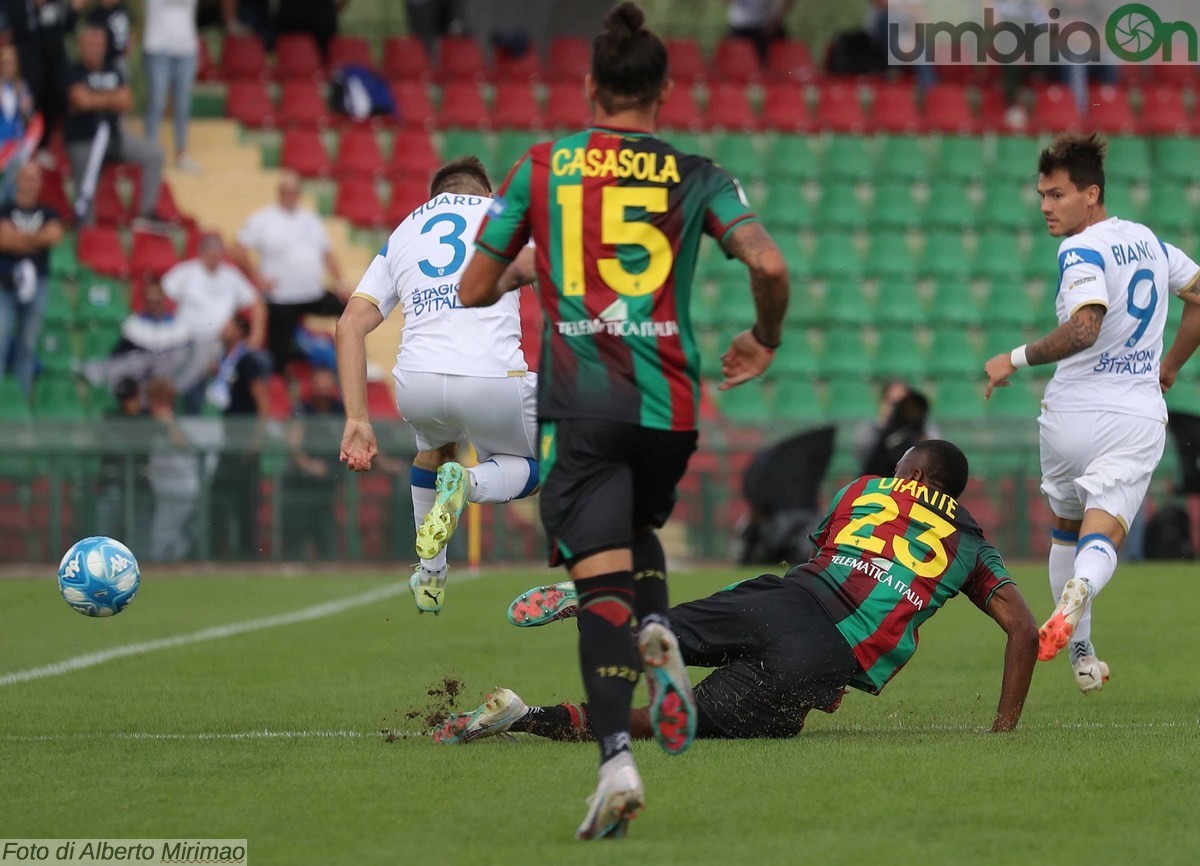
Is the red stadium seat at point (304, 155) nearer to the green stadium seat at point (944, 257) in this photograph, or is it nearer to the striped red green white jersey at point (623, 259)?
the green stadium seat at point (944, 257)

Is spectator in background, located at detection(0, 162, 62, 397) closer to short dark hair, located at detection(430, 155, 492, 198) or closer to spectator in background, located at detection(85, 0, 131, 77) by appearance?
spectator in background, located at detection(85, 0, 131, 77)

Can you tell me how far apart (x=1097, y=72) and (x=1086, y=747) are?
1725 centimetres

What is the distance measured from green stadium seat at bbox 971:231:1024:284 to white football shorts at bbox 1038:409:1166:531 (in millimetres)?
12125

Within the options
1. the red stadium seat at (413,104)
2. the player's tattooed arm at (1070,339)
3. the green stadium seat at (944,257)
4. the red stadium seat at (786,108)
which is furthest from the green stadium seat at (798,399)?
Answer: the player's tattooed arm at (1070,339)

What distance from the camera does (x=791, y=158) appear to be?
67.3ft

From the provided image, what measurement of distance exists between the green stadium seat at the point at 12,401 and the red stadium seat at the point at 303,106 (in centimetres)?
530

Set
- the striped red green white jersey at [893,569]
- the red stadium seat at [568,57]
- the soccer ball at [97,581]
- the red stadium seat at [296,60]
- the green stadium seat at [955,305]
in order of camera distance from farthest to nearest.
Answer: the red stadium seat at [568,57] < the red stadium seat at [296,60] < the green stadium seat at [955,305] < the soccer ball at [97,581] < the striped red green white jersey at [893,569]

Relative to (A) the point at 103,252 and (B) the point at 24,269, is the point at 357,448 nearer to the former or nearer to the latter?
(B) the point at 24,269

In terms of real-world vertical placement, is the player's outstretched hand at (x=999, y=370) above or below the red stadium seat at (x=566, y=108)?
below

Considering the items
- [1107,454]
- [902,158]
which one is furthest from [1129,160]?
[1107,454]

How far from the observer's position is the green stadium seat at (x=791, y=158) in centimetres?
2034

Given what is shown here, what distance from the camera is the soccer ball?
300 inches

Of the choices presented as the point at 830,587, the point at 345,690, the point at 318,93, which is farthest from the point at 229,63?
the point at 830,587

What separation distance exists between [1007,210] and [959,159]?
96 cm
